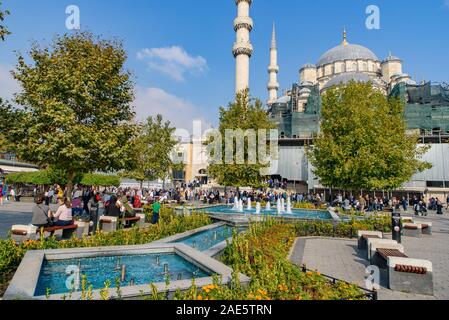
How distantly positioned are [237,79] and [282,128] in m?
13.8

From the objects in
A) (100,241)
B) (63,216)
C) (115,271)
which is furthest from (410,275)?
(63,216)

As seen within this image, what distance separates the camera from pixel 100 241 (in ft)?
26.0

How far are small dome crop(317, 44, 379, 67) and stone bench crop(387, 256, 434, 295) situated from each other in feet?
248

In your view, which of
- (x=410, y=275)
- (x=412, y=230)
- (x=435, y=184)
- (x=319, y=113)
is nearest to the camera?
(x=410, y=275)

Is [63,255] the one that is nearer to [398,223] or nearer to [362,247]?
[362,247]

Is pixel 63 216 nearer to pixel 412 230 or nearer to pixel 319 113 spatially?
pixel 412 230

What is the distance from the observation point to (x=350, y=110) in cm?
2314

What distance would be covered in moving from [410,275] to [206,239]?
21.2 ft

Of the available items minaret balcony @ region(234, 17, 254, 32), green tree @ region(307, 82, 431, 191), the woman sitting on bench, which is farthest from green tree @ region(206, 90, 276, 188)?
minaret balcony @ region(234, 17, 254, 32)

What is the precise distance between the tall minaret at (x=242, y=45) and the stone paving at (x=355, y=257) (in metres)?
42.6

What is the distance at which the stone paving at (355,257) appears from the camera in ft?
21.1

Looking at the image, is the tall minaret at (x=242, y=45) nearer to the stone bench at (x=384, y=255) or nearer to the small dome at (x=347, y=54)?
the small dome at (x=347, y=54)

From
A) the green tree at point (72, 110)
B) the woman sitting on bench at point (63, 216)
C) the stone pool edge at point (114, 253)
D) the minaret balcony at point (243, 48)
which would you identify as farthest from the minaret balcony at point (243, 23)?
the stone pool edge at point (114, 253)

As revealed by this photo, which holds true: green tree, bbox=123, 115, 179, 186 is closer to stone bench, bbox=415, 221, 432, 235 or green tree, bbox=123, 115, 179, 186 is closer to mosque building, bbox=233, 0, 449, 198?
mosque building, bbox=233, 0, 449, 198
